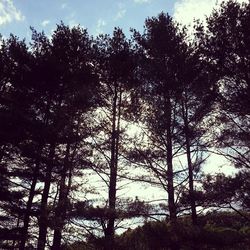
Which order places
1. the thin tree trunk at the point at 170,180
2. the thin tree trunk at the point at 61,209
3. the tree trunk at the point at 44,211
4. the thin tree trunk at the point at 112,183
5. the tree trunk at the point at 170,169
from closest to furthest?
the thin tree trunk at the point at 170,180 → the thin tree trunk at the point at 112,183 → the tree trunk at the point at 170,169 → the thin tree trunk at the point at 61,209 → the tree trunk at the point at 44,211

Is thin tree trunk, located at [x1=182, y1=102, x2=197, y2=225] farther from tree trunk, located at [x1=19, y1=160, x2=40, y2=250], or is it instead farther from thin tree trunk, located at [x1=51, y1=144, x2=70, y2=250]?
tree trunk, located at [x1=19, y1=160, x2=40, y2=250]

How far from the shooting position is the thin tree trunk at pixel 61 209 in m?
11.9

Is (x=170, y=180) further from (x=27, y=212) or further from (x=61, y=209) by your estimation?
(x=27, y=212)

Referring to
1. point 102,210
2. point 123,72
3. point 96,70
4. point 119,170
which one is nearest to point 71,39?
point 96,70

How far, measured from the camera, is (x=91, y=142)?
1384 cm

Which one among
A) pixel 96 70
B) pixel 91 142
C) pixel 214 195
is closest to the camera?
pixel 214 195

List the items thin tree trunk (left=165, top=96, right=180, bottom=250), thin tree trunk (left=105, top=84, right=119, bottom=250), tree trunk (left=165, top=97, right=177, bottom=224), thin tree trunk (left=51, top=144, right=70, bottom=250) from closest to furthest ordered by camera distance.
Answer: thin tree trunk (left=165, top=96, right=180, bottom=250)
thin tree trunk (left=105, top=84, right=119, bottom=250)
tree trunk (left=165, top=97, right=177, bottom=224)
thin tree trunk (left=51, top=144, right=70, bottom=250)

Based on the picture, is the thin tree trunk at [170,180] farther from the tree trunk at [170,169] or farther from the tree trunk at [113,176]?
the tree trunk at [113,176]

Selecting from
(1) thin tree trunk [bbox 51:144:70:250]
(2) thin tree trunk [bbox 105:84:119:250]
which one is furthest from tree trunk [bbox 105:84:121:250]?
(1) thin tree trunk [bbox 51:144:70:250]

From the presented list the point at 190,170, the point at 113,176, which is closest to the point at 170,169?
the point at 190,170

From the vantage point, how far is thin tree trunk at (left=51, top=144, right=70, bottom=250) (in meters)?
11.9

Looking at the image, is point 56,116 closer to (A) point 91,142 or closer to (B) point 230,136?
(A) point 91,142

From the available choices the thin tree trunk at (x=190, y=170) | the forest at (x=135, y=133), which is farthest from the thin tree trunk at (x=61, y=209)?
the thin tree trunk at (x=190, y=170)

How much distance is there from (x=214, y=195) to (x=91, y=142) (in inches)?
215
